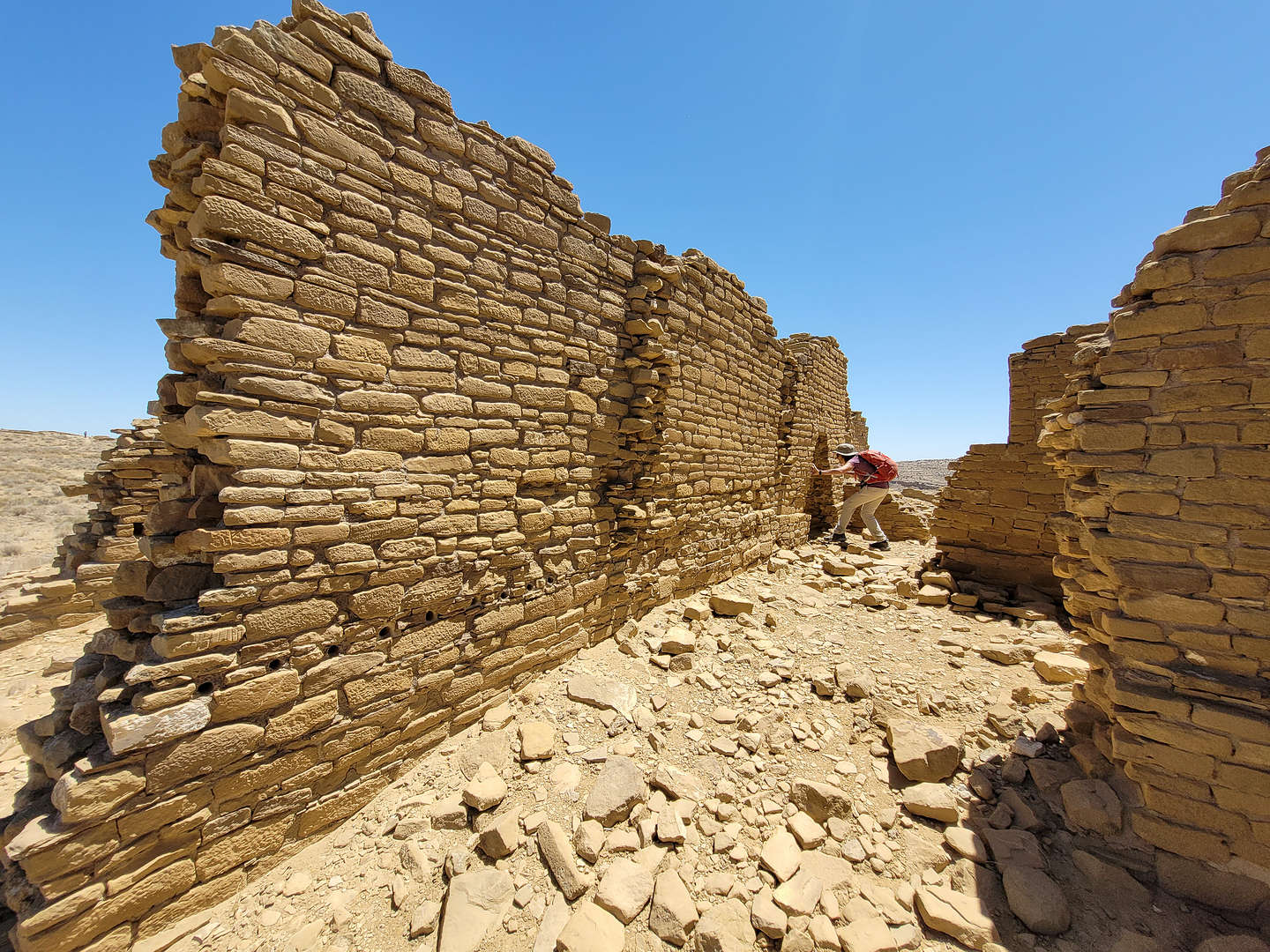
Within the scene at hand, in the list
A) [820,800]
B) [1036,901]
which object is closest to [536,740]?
[820,800]

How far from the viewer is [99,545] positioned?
19.9ft

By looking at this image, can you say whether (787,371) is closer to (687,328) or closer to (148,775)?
(687,328)

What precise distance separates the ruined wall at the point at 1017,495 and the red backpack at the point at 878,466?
1902 mm

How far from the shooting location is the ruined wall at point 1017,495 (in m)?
6.14

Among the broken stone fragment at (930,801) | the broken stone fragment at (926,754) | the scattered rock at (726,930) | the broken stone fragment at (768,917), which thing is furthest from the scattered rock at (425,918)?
the broken stone fragment at (926,754)

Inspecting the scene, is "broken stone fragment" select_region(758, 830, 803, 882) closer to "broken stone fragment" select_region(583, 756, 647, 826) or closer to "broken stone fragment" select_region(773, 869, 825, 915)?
"broken stone fragment" select_region(773, 869, 825, 915)

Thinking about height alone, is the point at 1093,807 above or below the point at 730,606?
below

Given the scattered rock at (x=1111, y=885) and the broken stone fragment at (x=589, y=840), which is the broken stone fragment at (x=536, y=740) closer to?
the broken stone fragment at (x=589, y=840)

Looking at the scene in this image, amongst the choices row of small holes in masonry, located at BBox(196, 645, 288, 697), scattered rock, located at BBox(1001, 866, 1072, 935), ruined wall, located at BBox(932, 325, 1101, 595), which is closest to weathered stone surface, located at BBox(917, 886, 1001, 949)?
scattered rock, located at BBox(1001, 866, 1072, 935)

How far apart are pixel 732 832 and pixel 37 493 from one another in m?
25.4

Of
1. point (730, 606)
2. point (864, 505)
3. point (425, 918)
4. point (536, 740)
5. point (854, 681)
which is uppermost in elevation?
point (864, 505)

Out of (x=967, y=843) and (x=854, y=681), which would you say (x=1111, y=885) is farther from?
(x=854, y=681)

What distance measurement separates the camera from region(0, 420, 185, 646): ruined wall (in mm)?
6031

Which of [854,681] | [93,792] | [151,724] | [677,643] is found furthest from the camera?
[677,643]
